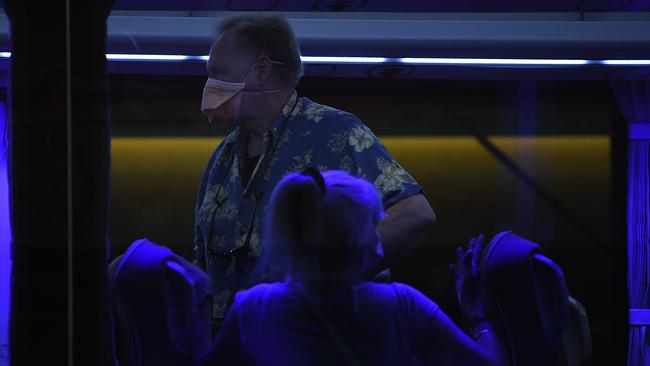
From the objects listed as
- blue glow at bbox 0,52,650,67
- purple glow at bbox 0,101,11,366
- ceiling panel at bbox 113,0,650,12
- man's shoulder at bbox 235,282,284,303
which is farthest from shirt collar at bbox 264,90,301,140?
purple glow at bbox 0,101,11,366

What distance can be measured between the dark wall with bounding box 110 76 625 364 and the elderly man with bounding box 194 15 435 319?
30 millimetres

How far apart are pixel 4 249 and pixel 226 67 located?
2.28 ft

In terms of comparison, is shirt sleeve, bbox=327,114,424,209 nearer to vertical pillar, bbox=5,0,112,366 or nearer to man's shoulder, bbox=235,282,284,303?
man's shoulder, bbox=235,282,284,303

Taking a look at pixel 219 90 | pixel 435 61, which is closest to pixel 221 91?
pixel 219 90

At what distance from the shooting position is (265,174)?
5.85 ft

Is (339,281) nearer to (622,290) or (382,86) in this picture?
(382,86)

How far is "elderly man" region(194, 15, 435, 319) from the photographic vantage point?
5.78 ft

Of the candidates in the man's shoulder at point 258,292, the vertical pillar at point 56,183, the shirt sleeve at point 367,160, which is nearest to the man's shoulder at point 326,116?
the shirt sleeve at point 367,160

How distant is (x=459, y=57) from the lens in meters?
1.77

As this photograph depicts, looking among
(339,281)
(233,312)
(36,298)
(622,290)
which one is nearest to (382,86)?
(339,281)

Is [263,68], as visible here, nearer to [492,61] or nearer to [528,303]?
[492,61]

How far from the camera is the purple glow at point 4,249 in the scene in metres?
1.88

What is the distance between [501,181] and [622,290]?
0.38 meters

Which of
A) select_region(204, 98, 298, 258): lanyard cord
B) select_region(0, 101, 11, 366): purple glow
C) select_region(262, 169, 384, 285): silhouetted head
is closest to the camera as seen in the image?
select_region(262, 169, 384, 285): silhouetted head
